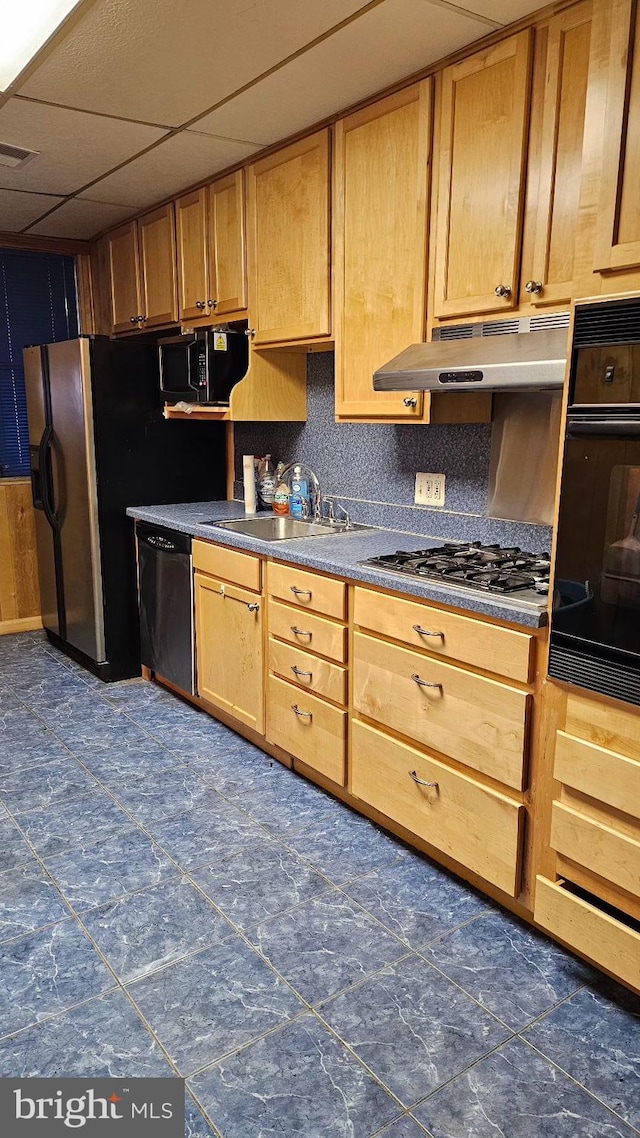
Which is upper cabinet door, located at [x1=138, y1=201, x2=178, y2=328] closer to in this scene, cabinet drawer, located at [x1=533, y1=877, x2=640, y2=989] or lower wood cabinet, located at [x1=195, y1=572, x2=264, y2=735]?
lower wood cabinet, located at [x1=195, y1=572, x2=264, y2=735]

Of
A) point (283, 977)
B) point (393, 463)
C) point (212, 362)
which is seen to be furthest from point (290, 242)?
point (283, 977)

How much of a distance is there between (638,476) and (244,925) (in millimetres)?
1480

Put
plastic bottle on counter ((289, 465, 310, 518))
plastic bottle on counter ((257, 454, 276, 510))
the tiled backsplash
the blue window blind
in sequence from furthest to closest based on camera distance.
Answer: the blue window blind → plastic bottle on counter ((257, 454, 276, 510)) → plastic bottle on counter ((289, 465, 310, 518)) → the tiled backsplash

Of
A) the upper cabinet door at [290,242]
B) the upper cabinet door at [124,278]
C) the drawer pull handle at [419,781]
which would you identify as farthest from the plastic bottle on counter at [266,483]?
the drawer pull handle at [419,781]

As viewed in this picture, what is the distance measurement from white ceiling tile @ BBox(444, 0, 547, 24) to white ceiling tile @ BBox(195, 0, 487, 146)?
0.16ft

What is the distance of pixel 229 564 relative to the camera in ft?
9.95

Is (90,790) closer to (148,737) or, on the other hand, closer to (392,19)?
(148,737)

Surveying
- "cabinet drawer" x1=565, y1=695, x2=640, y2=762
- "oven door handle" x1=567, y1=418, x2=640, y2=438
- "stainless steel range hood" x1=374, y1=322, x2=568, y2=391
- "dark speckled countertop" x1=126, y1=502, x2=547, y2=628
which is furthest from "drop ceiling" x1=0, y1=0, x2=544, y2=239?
"cabinet drawer" x1=565, y1=695, x2=640, y2=762

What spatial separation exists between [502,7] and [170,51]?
93cm

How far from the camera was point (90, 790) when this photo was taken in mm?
2748

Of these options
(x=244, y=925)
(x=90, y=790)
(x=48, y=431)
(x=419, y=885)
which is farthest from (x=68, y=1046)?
(x=48, y=431)

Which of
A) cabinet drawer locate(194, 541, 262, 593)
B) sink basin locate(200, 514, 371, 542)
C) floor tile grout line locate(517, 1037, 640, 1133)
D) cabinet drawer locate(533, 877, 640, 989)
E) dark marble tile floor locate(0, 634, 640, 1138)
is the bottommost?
dark marble tile floor locate(0, 634, 640, 1138)

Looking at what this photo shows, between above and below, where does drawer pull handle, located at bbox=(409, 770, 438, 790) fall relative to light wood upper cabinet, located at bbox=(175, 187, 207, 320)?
below

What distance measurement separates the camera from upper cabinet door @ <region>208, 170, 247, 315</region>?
10.5ft
